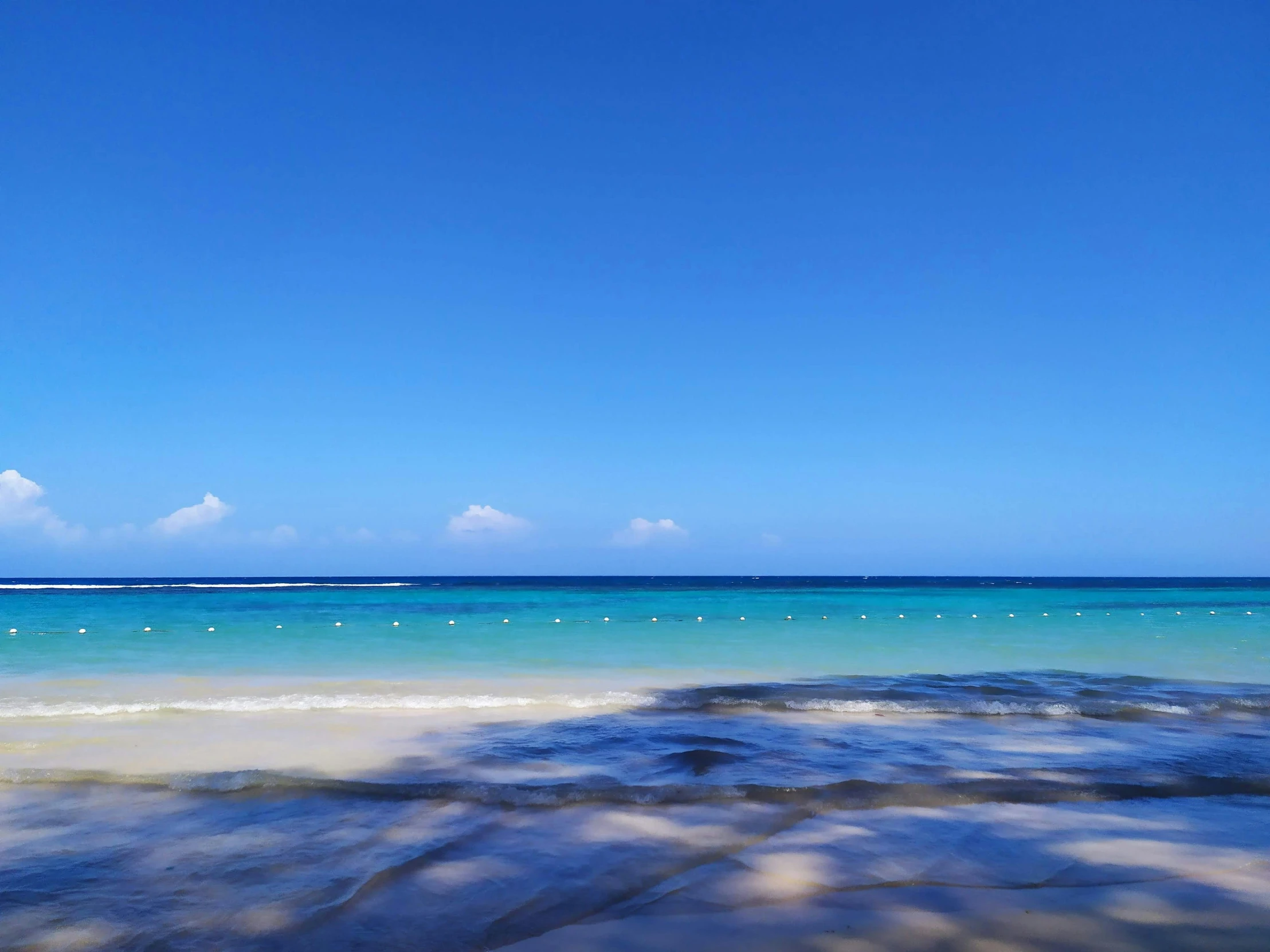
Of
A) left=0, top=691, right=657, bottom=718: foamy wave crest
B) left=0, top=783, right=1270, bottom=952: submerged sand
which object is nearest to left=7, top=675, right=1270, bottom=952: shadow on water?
left=0, top=783, right=1270, bottom=952: submerged sand

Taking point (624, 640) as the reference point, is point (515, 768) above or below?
above

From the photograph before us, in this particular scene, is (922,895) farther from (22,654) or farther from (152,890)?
(22,654)

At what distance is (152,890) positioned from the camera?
4328 millimetres

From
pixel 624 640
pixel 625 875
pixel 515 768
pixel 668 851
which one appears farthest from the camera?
pixel 624 640

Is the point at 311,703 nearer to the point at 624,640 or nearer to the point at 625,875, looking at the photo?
the point at 625,875

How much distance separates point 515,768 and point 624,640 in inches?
539

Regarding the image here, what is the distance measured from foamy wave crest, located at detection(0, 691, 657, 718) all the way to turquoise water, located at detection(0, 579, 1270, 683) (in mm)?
2310

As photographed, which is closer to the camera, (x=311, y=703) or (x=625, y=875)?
(x=625, y=875)

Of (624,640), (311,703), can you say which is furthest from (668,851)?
(624,640)

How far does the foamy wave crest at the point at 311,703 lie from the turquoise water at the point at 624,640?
2310 mm

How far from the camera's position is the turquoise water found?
1466 cm

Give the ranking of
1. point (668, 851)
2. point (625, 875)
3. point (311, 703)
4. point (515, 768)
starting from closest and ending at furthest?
point (625, 875)
point (668, 851)
point (515, 768)
point (311, 703)

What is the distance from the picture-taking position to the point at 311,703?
10711mm

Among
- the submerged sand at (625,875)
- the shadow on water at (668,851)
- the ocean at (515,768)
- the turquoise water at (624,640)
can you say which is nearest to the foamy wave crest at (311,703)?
the ocean at (515,768)
